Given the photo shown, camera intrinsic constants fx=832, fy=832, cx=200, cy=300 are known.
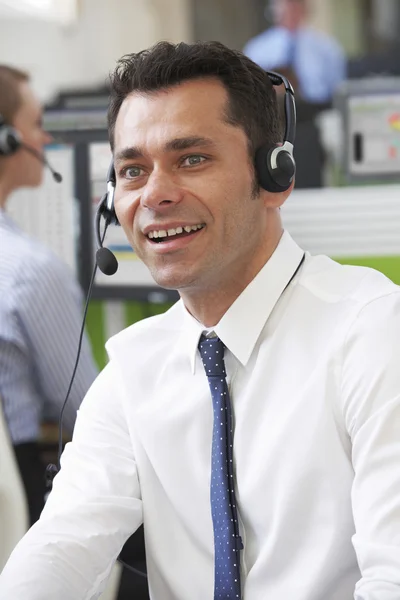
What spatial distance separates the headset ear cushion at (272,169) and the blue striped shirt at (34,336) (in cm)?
84

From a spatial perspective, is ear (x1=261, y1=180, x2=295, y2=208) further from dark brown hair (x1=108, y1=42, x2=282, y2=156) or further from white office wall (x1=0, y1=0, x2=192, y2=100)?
white office wall (x1=0, y1=0, x2=192, y2=100)

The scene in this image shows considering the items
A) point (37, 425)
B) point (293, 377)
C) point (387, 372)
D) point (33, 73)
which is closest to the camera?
point (387, 372)

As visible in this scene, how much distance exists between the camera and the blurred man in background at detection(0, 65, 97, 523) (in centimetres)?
A: 178

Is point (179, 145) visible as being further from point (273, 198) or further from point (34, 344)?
point (34, 344)

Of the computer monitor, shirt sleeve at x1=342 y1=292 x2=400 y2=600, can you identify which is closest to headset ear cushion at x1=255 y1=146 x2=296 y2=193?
shirt sleeve at x1=342 y1=292 x2=400 y2=600

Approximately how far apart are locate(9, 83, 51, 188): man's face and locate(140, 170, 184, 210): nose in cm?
116

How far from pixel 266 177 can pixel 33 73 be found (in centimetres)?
490

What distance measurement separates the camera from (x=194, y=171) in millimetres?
1055

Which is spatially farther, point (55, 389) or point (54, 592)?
point (55, 389)

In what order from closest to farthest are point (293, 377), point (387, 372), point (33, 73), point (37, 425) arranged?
point (387, 372) → point (293, 377) → point (37, 425) → point (33, 73)

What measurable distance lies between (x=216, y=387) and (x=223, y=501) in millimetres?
143

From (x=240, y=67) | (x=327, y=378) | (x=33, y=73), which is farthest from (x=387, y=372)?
(x=33, y=73)

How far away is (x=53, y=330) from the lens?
184 centimetres

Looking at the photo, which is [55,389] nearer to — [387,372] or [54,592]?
[54,592]
